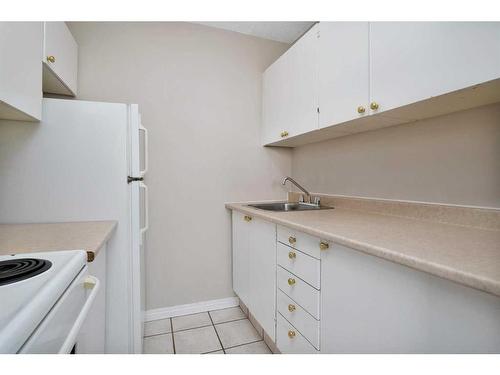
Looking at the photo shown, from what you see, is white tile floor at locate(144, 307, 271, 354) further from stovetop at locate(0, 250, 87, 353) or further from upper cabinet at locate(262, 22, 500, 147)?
upper cabinet at locate(262, 22, 500, 147)

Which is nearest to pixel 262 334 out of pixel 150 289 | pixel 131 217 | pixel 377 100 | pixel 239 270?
pixel 239 270

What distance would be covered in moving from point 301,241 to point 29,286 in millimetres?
993

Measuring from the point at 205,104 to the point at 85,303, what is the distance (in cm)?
174

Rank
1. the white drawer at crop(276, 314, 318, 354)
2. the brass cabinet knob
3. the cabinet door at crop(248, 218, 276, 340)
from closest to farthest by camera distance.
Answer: the brass cabinet knob
the white drawer at crop(276, 314, 318, 354)
the cabinet door at crop(248, 218, 276, 340)

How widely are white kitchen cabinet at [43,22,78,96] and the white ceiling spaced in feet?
3.38

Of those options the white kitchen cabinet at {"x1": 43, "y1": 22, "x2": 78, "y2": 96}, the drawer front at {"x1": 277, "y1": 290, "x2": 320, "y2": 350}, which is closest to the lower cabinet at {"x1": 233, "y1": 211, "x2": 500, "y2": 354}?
the drawer front at {"x1": 277, "y1": 290, "x2": 320, "y2": 350}

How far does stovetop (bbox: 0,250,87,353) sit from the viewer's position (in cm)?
43

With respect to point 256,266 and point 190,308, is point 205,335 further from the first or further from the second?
point 256,266

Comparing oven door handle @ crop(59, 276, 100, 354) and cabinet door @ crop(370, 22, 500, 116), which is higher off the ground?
cabinet door @ crop(370, 22, 500, 116)

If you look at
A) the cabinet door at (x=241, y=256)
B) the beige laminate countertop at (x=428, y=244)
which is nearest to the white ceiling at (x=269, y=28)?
the cabinet door at (x=241, y=256)

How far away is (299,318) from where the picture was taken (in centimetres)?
124

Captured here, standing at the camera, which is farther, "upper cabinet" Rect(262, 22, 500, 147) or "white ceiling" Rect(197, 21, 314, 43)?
"white ceiling" Rect(197, 21, 314, 43)

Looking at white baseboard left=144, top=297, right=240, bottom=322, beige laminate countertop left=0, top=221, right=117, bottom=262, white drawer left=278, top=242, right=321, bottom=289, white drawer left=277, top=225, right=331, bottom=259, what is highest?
beige laminate countertop left=0, top=221, right=117, bottom=262

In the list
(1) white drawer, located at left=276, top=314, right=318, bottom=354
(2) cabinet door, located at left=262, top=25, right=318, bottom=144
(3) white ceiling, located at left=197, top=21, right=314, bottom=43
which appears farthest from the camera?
(3) white ceiling, located at left=197, top=21, right=314, bottom=43
